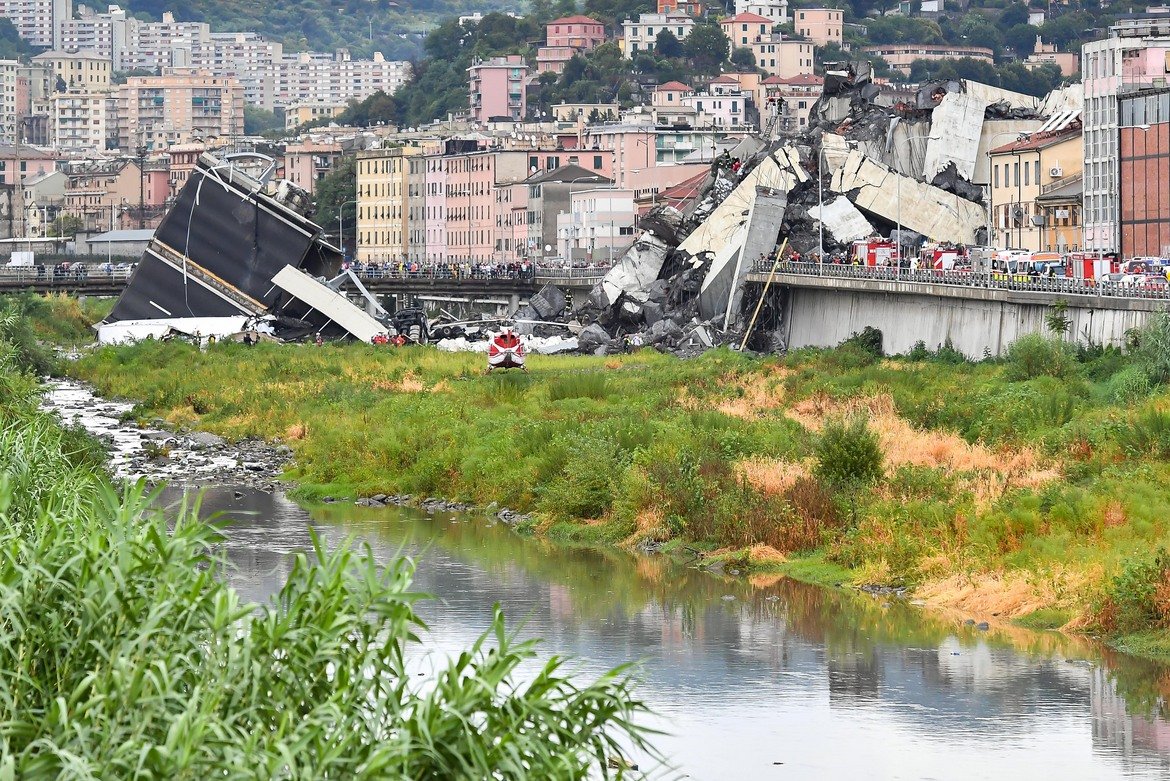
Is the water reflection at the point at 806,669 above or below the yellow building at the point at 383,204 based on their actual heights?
below

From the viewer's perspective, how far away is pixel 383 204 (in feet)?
513

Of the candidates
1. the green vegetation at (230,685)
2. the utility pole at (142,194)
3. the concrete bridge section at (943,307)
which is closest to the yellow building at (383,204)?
the utility pole at (142,194)

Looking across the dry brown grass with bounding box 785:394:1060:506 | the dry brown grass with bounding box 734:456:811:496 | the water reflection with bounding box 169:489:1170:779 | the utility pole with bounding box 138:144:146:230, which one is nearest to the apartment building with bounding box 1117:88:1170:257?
the dry brown grass with bounding box 785:394:1060:506

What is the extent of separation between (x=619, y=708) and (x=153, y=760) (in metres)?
3.62

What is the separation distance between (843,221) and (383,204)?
251 ft

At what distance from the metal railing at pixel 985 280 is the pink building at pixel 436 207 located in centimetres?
7258

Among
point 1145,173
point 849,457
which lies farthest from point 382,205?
point 849,457

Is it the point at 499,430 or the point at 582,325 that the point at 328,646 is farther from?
the point at 582,325

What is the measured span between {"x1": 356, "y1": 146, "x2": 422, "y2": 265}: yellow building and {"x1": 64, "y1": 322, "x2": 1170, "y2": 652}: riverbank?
89503mm

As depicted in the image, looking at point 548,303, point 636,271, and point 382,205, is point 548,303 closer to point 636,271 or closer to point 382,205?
point 636,271

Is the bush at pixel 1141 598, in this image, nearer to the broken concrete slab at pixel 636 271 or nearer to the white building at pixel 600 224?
the broken concrete slab at pixel 636 271

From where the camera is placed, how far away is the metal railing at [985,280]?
51.9 m

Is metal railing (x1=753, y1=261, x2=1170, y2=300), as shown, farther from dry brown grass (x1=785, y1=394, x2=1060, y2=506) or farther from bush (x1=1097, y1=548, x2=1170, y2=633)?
bush (x1=1097, y1=548, x2=1170, y2=633)

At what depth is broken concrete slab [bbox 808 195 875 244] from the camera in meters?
83.8
